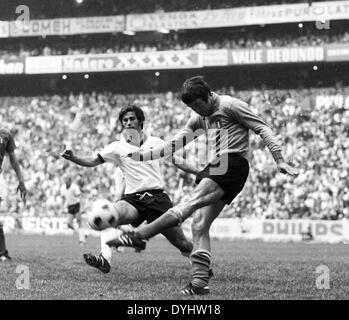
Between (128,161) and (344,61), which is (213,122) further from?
(344,61)

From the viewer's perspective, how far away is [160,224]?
Answer: 6.32 metres

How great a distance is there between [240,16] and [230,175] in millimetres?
30165

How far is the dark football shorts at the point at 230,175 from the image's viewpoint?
23.1 feet

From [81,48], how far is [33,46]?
3.07 m

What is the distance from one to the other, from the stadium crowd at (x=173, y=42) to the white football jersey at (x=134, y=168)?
1085 inches

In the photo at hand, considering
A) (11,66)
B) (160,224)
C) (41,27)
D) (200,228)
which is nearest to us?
(160,224)

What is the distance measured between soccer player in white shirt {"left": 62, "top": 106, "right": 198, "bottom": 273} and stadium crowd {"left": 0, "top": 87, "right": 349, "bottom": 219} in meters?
15.3

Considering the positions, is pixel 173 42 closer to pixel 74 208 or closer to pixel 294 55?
pixel 294 55

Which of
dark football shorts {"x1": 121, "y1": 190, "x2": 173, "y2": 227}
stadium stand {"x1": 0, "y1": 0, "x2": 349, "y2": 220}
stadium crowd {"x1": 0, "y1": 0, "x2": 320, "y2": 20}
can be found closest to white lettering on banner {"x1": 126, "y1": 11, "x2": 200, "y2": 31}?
stadium crowd {"x1": 0, "y1": 0, "x2": 320, "y2": 20}

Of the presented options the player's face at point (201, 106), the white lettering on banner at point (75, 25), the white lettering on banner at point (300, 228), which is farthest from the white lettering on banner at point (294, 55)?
the player's face at point (201, 106)

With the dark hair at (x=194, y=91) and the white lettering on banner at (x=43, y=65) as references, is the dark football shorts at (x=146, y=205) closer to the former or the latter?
the dark hair at (x=194, y=91)

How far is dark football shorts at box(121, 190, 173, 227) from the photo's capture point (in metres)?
8.40

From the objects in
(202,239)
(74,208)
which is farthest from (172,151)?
(74,208)
